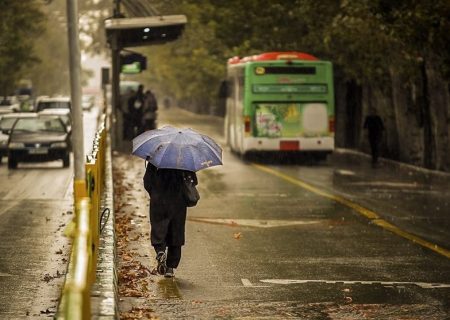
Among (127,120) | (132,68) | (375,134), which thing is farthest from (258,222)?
(132,68)

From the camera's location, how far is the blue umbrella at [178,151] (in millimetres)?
13312

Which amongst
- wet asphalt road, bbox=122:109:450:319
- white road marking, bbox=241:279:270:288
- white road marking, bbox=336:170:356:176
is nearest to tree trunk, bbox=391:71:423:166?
white road marking, bbox=336:170:356:176

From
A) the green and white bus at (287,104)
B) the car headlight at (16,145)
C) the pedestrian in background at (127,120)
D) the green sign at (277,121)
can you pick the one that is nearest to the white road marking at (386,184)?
the green and white bus at (287,104)

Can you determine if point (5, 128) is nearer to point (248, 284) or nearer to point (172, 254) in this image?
point (172, 254)

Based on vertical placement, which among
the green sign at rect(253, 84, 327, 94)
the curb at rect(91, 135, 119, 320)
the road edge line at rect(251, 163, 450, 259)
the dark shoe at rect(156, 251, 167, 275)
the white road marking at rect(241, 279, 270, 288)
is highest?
the green sign at rect(253, 84, 327, 94)

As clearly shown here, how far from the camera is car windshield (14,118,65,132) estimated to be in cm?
3803

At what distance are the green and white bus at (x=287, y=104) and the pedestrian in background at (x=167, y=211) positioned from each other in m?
23.6

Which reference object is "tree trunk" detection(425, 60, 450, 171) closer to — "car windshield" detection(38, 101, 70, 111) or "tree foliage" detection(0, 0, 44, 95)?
"tree foliage" detection(0, 0, 44, 95)

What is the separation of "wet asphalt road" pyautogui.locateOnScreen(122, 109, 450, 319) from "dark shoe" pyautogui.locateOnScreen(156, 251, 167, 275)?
88 millimetres

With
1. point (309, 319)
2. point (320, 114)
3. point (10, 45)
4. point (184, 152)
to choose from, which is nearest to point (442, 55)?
point (320, 114)

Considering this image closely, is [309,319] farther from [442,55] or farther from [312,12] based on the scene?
[312,12]

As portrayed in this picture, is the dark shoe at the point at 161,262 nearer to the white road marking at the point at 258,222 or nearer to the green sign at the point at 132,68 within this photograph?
the white road marking at the point at 258,222

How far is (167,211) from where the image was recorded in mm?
13586

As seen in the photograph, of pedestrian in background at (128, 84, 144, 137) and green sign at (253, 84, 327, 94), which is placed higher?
green sign at (253, 84, 327, 94)
